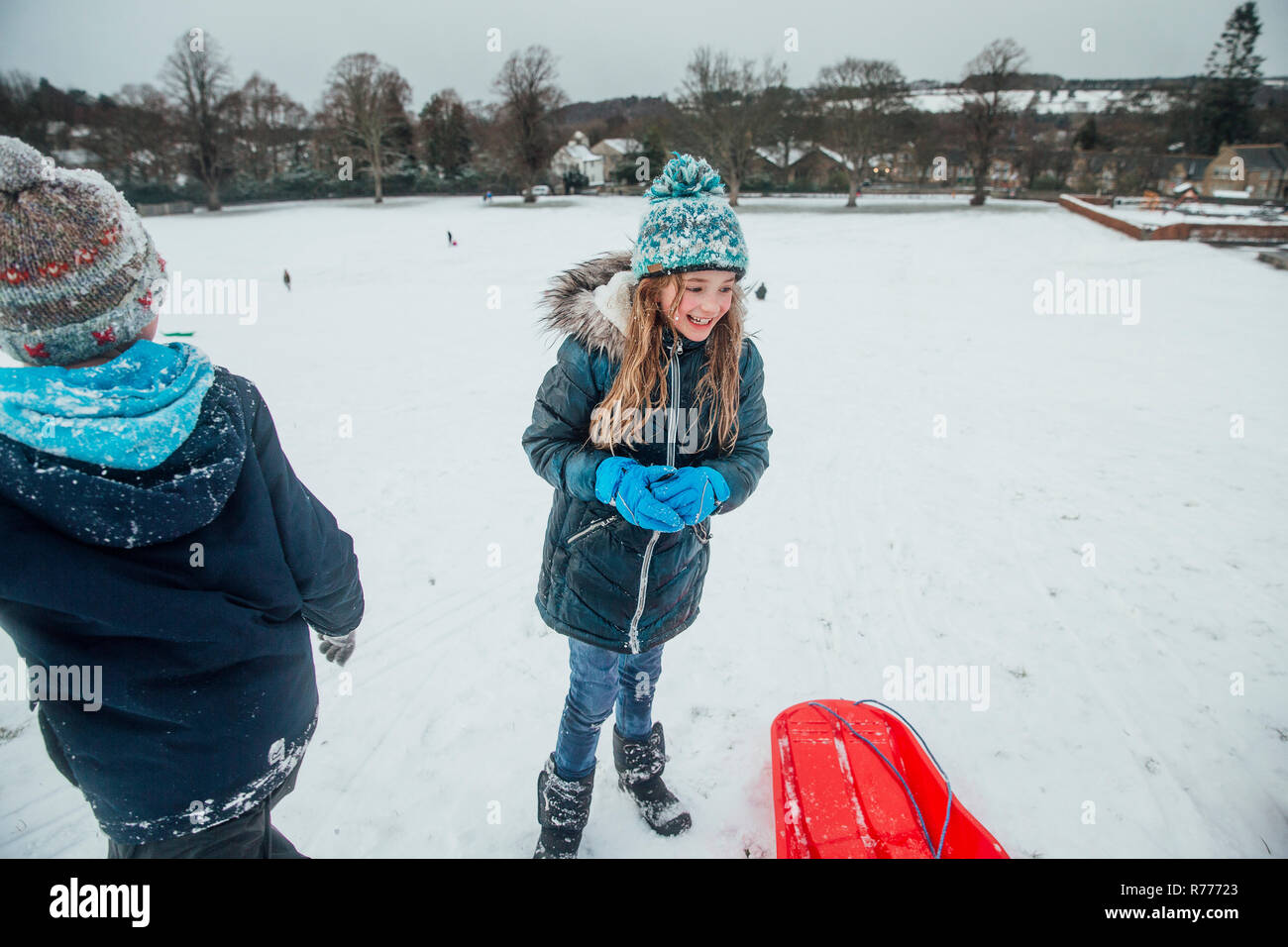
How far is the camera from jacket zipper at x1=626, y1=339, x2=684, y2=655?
202cm

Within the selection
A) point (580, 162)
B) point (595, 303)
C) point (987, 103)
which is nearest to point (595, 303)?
point (595, 303)

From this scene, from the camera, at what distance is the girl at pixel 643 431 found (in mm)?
1914

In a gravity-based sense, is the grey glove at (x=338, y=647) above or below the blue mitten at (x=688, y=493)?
below

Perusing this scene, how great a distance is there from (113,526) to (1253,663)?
5.18 metres

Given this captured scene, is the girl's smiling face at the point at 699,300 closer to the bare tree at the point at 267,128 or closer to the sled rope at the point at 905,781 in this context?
the sled rope at the point at 905,781

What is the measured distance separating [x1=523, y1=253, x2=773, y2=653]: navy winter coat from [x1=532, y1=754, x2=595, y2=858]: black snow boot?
69 cm

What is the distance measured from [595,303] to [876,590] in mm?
3181

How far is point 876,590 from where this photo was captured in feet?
13.9

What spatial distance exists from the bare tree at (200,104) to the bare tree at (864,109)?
142 ft

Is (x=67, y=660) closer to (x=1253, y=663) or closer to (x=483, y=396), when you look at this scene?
(x=1253, y=663)

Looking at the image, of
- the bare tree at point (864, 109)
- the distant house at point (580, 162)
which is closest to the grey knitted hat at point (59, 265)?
the bare tree at point (864, 109)

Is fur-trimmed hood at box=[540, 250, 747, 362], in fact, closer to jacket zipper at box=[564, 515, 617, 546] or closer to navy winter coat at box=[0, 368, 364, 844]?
jacket zipper at box=[564, 515, 617, 546]
